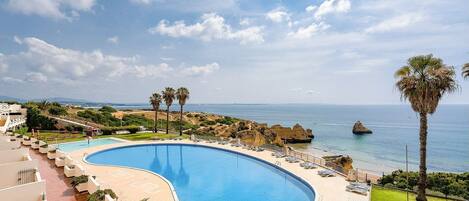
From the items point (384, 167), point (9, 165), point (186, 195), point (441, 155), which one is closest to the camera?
point (9, 165)

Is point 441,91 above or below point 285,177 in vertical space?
above

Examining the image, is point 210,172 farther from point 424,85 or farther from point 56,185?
point 424,85

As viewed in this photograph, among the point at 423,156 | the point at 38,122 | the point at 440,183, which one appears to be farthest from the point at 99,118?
the point at 423,156

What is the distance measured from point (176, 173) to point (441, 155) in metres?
52.0

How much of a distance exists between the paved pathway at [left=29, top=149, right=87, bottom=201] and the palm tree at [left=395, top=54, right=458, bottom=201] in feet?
55.9

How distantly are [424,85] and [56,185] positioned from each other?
1998 cm

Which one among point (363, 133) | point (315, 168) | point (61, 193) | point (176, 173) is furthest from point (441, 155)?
point (61, 193)

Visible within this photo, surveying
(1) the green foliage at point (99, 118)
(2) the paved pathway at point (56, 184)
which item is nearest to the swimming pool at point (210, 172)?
(2) the paved pathway at point (56, 184)

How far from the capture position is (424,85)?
1395cm

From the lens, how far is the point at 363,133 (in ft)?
278

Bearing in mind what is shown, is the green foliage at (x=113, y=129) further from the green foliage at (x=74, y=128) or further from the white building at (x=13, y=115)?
the white building at (x=13, y=115)

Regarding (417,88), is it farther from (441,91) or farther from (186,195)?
(186,195)

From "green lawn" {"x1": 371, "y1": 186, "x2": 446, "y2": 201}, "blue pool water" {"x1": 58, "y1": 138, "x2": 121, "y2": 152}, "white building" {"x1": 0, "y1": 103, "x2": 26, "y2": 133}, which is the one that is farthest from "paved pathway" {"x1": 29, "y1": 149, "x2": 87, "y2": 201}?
"white building" {"x1": 0, "y1": 103, "x2": 26, "y2": 133}

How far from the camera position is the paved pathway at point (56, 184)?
46.4ft
